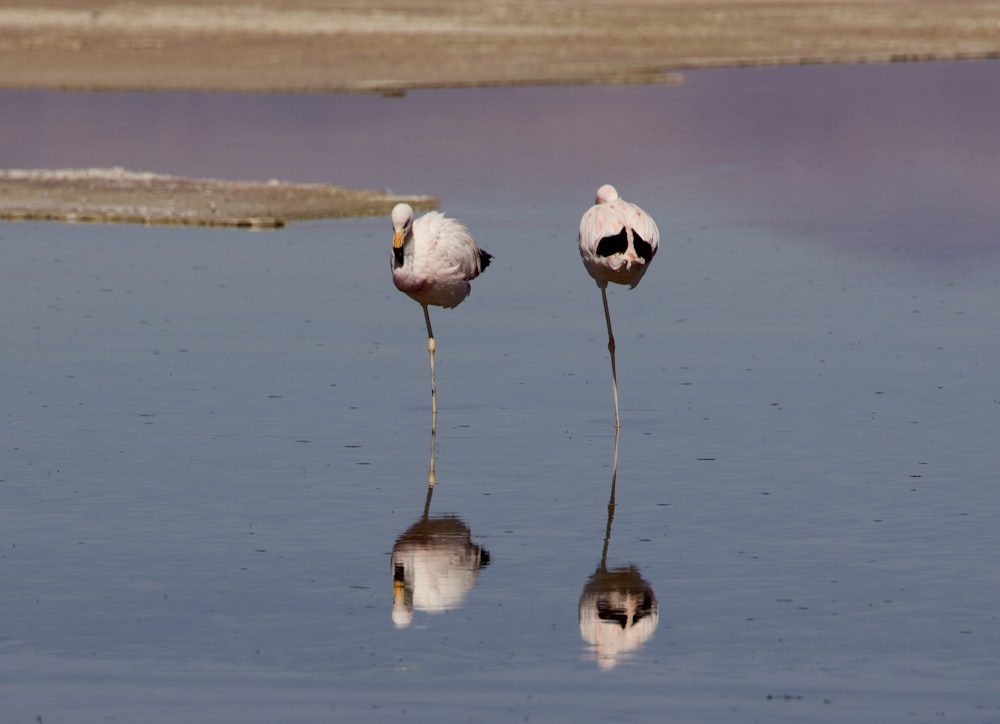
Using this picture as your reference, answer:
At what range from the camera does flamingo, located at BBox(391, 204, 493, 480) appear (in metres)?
12.9

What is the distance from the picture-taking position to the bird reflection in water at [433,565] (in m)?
8.25

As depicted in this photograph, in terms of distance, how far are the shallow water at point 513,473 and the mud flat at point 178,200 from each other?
67 centimetres

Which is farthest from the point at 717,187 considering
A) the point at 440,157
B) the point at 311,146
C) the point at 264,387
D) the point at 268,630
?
the point at 268,630

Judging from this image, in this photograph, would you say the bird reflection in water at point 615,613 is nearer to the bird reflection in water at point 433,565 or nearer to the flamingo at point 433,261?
the bird reflection in water at point 433,565

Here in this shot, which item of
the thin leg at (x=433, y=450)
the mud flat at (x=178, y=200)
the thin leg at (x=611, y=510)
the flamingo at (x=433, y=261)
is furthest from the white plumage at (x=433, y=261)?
the mud flat at (x=178, y=200)

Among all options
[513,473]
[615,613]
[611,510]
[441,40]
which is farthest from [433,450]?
[441,40]

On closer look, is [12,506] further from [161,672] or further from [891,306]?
[891,306]

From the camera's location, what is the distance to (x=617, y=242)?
42.5ft

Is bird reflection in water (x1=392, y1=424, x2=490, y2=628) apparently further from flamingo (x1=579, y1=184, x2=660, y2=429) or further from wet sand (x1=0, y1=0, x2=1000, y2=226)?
wet sand (x1=0, y1=0, x2=1000, y2=226)

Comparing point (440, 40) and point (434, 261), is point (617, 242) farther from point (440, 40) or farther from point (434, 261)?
point (440, 40)

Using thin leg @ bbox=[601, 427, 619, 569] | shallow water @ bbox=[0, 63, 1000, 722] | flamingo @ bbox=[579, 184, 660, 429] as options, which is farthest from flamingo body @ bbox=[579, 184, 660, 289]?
thin leg @ bbox=[601, 427, 619, 569]

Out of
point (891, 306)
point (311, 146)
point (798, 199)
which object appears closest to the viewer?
point (891, 306)

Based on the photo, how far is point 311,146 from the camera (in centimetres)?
3028

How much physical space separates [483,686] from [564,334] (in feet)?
25.8
